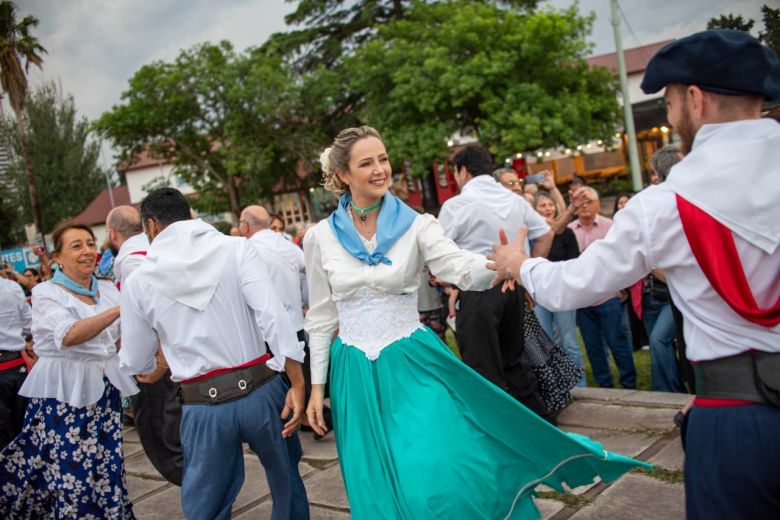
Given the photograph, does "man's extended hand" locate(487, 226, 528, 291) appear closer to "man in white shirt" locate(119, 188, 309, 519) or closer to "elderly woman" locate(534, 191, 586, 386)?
"man in white shirt" locate(119, 188, 309, 519)

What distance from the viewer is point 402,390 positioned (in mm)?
3275

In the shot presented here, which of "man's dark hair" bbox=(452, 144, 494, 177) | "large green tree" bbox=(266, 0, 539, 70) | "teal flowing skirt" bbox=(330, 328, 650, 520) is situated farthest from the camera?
"large green tree" bbox=(266, 0, 539, 70)

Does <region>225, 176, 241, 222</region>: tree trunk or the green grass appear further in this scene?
<region>225, 176, 241, 222</region>: tree trunk

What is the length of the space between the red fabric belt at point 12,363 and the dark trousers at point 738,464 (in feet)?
17.3

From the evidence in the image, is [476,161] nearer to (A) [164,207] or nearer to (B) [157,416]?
(A) [164,207]

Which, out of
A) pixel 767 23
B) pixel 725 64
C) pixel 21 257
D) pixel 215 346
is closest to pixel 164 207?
pixel 215 346

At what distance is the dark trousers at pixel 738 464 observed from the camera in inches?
76.8

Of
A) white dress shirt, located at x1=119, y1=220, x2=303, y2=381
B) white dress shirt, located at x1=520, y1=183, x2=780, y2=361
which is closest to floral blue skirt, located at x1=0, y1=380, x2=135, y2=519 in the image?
white dress shirt, located at x1=119, y1=220, x2=303, y2=381

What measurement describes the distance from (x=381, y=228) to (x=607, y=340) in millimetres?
3963

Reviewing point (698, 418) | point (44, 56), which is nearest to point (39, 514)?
point (698, 418)

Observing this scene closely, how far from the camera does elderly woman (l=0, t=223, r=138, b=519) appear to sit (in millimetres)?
4523

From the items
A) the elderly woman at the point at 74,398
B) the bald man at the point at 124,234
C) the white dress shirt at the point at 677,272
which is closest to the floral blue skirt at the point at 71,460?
the elderly woman at the point at 74,398

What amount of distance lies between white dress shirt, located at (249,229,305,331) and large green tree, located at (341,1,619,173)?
19.6 metres

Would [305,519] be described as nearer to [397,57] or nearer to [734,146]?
[734,146]
